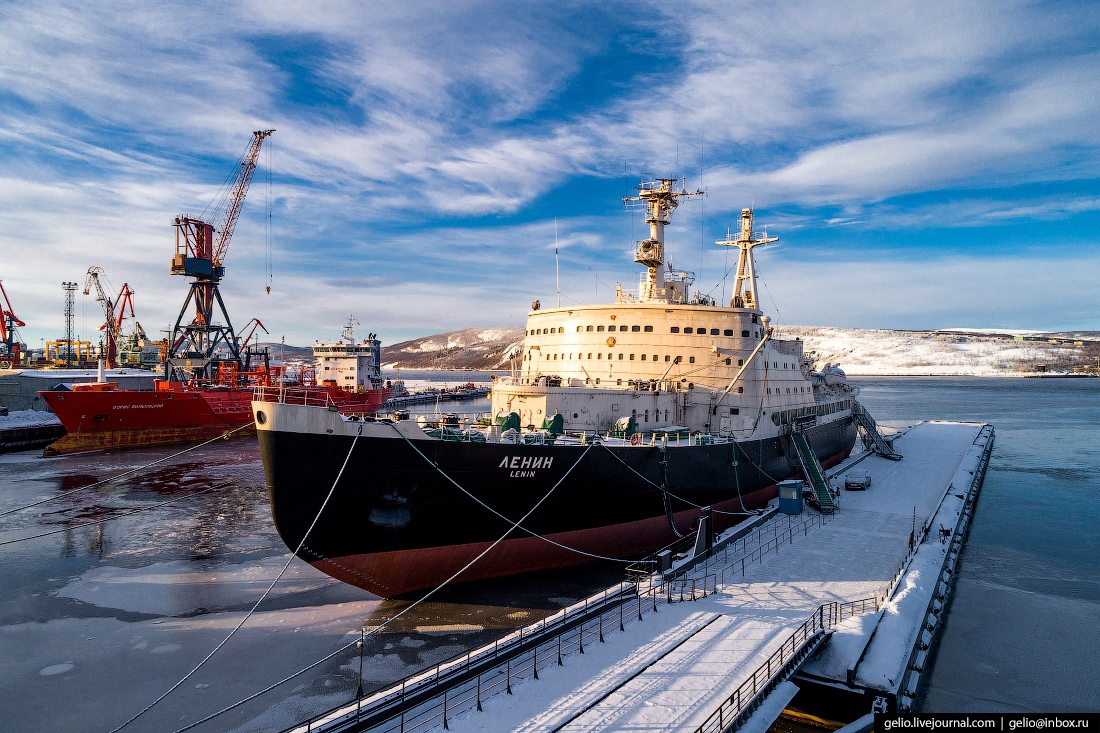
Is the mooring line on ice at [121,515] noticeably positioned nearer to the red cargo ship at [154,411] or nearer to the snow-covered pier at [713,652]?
the red cargo ship at [154,411]

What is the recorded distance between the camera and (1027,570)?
738 inches

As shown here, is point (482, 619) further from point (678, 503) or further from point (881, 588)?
point (881, 588)

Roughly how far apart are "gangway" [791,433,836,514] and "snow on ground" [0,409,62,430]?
52697 mm

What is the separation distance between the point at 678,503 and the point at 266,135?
6293 centimetres

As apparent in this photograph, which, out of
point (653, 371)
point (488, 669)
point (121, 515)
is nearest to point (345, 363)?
point (121, 515)

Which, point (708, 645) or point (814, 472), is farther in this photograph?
point (814, 472)

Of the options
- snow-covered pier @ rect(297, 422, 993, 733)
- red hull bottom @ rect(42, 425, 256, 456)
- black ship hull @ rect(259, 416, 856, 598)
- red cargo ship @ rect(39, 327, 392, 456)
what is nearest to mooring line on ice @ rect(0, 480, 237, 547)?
red cargo ship @ rect(39, 327, 392, 456)

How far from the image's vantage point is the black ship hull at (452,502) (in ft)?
41.8

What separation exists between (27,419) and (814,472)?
195 ft

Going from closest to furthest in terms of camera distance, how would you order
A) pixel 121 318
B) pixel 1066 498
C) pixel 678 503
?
pixel 678 503 → pixel 1066 498 → pixel 121 318

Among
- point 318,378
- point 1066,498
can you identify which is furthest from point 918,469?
point 318,378

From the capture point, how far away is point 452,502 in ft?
45.5

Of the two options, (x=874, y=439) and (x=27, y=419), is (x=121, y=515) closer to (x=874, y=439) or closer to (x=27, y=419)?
(x=27, y=419)

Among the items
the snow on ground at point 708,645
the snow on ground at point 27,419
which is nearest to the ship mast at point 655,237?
the snow on ground at point 708,645
